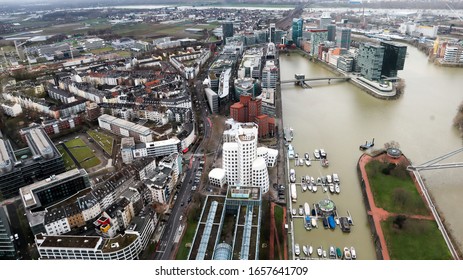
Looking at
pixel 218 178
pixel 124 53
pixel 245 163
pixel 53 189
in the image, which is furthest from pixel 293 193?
pixel 124 53

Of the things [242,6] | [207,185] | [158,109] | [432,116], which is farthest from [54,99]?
[242,6]

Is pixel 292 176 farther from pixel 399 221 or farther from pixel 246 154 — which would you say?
pixel 399 221

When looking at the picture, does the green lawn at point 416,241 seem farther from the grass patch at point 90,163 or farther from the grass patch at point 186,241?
the grass patch at point 90,163

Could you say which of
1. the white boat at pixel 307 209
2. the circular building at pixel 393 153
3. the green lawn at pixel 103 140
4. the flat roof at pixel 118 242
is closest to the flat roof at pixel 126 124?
the green lawn at pixel 103 140

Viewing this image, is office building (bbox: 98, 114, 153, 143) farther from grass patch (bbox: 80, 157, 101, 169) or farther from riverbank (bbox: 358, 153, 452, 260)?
riverbank (bbox: 358, 153, 452, 260)

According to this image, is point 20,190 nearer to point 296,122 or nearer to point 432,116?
point 296,122

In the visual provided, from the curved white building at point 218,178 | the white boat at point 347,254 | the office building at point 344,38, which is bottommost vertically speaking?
the white boat at point 347,254
